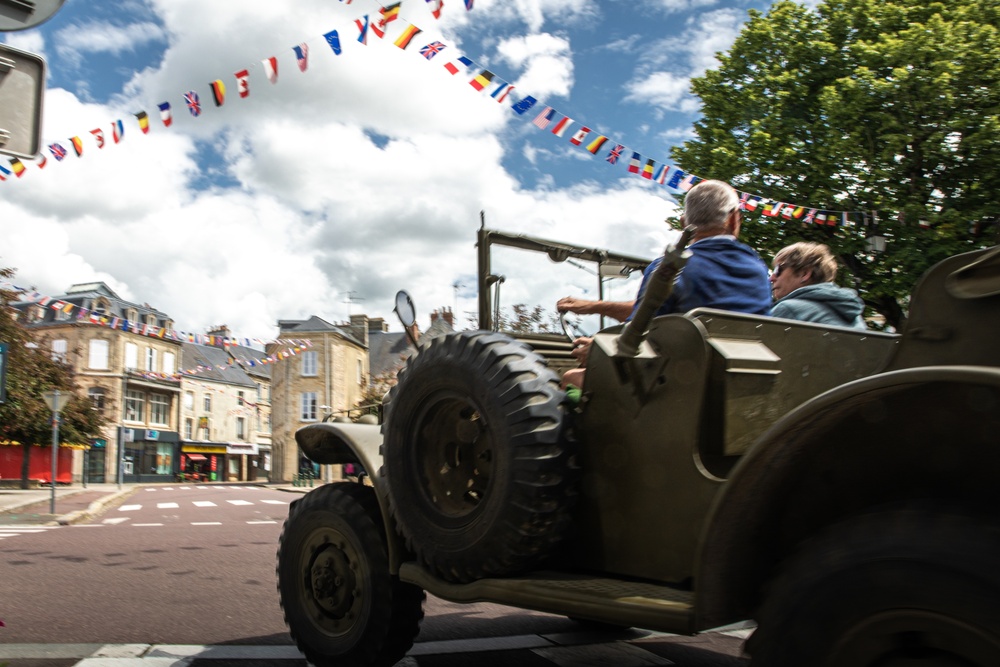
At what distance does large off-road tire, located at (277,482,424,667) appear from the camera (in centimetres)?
321

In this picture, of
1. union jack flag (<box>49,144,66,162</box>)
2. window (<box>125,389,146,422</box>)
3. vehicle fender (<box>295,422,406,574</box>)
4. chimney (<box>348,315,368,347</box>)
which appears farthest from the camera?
chimney (<box>348,315,368,347</box>)

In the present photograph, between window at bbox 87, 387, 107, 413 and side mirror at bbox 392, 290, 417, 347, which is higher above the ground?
window at bbox 87, 387, 107, 413

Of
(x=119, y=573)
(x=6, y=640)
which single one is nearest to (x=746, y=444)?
(x=6, y=640)

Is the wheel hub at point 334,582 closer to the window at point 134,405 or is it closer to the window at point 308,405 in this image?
the window at point 308,405

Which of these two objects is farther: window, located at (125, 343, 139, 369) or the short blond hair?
window, located at (125, 343, 139, 369)

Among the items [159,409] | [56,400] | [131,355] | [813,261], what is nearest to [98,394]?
[131,355]

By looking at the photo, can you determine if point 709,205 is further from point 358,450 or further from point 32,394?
point 32,394

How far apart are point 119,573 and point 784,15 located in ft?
59.3

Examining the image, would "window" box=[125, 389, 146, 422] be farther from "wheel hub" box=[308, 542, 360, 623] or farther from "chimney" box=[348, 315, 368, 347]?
"wheel hub" box=[308, 542, 360, 623]

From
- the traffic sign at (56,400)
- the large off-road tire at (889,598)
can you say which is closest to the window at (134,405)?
the traffic sign at (56,400)

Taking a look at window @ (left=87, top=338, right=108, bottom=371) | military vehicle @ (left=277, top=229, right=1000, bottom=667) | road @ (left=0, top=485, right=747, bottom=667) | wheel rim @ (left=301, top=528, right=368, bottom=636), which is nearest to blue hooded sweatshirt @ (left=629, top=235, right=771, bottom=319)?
military vehicle @ (left=277, top=229, right=1000, bottom=667)

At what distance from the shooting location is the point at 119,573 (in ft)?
23.5

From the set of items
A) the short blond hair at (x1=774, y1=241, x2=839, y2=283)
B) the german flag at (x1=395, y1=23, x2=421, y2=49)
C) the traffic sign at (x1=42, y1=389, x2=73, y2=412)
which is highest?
the german flag at (x1=395, y1=23, x2=421, y2=49)

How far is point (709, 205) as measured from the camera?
9.25 ft
